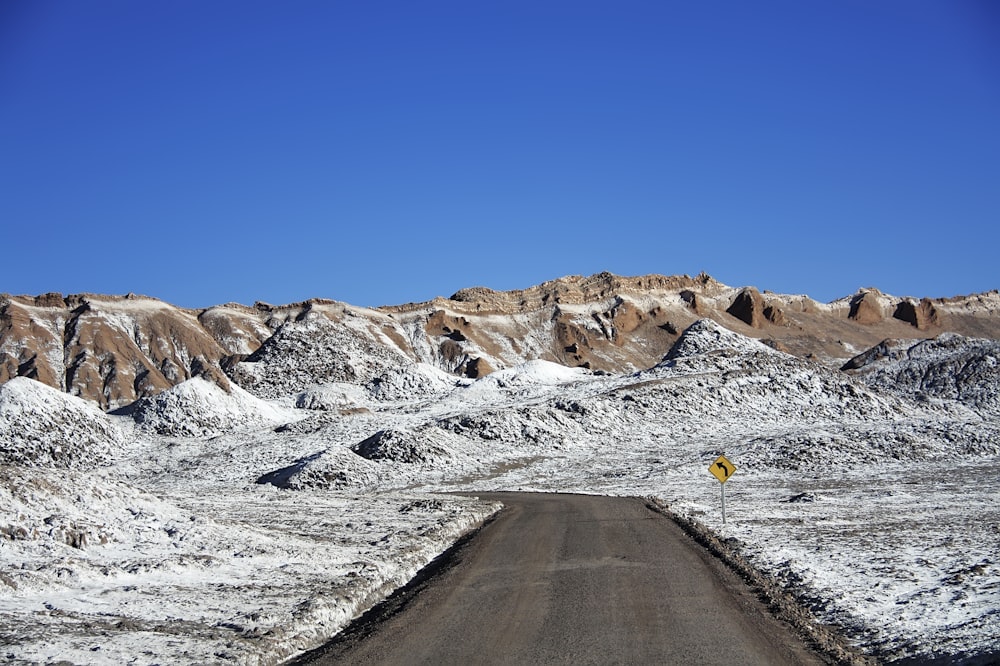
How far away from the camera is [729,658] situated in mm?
10539

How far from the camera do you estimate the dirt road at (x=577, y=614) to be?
10.9 m

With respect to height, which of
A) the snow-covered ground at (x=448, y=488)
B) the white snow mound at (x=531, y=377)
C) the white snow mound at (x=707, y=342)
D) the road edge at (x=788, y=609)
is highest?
the white snow mound at (x=707, y=342)

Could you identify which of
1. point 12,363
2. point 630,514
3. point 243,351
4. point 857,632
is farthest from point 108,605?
point 243,351

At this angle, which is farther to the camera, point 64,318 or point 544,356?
point 544,356

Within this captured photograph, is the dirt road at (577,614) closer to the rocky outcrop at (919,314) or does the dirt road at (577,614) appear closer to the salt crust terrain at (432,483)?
the salt crust terrain at (432,483)

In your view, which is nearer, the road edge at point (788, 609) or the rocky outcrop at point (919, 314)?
the road edge at point (788, 609)

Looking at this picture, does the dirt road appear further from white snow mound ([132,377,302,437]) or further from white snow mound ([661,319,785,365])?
white snow mound ([661,319,785,365])

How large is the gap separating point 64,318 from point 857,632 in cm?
14247

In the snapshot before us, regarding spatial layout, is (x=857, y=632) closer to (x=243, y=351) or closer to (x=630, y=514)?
(x=630, y=514)

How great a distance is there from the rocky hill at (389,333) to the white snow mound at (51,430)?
52.3 feet

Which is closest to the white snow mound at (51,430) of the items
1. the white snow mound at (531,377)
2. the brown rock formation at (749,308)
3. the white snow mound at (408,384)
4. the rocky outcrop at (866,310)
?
the white snow mound at (408,384)

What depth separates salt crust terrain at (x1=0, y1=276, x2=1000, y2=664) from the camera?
13.0 metres

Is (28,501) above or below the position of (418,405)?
below

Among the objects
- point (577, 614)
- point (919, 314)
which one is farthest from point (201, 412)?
point (919, 314)
